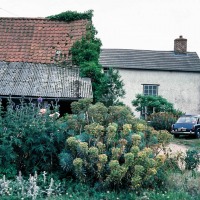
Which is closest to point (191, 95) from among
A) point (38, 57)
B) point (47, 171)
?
point (38, 57)

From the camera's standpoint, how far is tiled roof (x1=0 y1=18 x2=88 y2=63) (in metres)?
23.1

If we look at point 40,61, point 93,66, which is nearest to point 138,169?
point 93,66

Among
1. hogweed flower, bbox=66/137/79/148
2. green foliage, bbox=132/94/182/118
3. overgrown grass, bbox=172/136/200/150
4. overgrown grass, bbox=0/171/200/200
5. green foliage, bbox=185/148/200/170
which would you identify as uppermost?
green foliage, bbox=132/94/182/118

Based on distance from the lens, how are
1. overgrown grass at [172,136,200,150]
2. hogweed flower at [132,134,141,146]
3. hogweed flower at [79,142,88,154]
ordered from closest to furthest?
hogweed flower at [79,142,88,154], hogweed flower at [132,134,141,146], overgrown grass at [172,136,200,150]

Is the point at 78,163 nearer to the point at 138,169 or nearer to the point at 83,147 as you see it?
the point at 83,147

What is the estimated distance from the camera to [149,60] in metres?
34.7

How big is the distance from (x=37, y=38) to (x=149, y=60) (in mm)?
12891

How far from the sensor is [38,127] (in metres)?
8.45

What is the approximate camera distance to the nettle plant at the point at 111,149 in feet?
25.3

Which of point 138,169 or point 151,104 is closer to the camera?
point 138,169

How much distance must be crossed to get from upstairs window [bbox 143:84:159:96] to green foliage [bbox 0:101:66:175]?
25113 mm

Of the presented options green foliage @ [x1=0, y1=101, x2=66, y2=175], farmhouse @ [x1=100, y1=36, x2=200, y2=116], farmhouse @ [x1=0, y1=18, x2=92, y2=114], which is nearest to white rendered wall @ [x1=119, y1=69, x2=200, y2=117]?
farmhouse @ [x1=100, y1=36, x2=200, y2=116]

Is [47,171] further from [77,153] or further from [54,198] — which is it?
[54,198]

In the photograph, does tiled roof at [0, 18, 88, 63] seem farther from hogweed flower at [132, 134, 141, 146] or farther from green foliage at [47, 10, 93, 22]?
hogweed flower at [132, 134, 141, 146]
